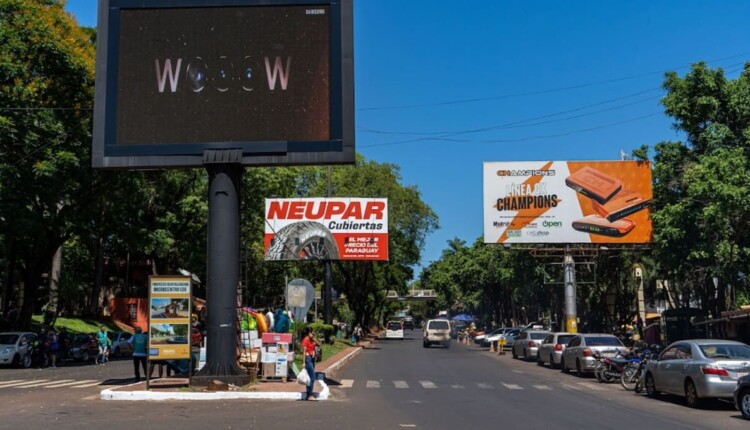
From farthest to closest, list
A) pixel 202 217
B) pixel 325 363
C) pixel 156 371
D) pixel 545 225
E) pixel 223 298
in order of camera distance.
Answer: pixel 202 217 < pixel 545 225 < pixel 325 363 < pixel 156 371 < pixel 223 298

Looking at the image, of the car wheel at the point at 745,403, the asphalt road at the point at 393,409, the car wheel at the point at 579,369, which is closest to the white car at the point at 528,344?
the car wheel at the point at 579,369

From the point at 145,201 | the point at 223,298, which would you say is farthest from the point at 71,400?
the point at 145,201

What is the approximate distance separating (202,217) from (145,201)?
3661 millimetres

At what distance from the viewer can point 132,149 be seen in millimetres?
18062

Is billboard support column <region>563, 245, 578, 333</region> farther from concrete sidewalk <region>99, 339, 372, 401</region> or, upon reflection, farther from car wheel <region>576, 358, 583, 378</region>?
concrete sidewalk <region>99, 339, 372, 401</region>

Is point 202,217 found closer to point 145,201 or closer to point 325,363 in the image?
point 145,201

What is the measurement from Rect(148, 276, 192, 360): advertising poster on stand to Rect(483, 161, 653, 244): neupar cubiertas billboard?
25496mm

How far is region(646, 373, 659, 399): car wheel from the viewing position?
18.2m

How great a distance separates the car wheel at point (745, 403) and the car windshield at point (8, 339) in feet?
86.7

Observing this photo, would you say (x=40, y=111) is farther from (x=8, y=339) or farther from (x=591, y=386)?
(x=591, y=386)

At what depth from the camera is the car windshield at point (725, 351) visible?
15969mm

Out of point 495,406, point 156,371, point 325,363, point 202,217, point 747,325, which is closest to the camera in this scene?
point 495,406

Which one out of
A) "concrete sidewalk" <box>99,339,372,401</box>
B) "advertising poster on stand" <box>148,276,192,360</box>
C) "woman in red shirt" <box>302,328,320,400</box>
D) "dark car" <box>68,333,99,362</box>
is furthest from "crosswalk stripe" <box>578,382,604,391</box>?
"dark car" <box>68,333,99,362</box>

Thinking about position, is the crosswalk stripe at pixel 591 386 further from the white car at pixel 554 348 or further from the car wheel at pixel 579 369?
the white car at pixel 554 348
